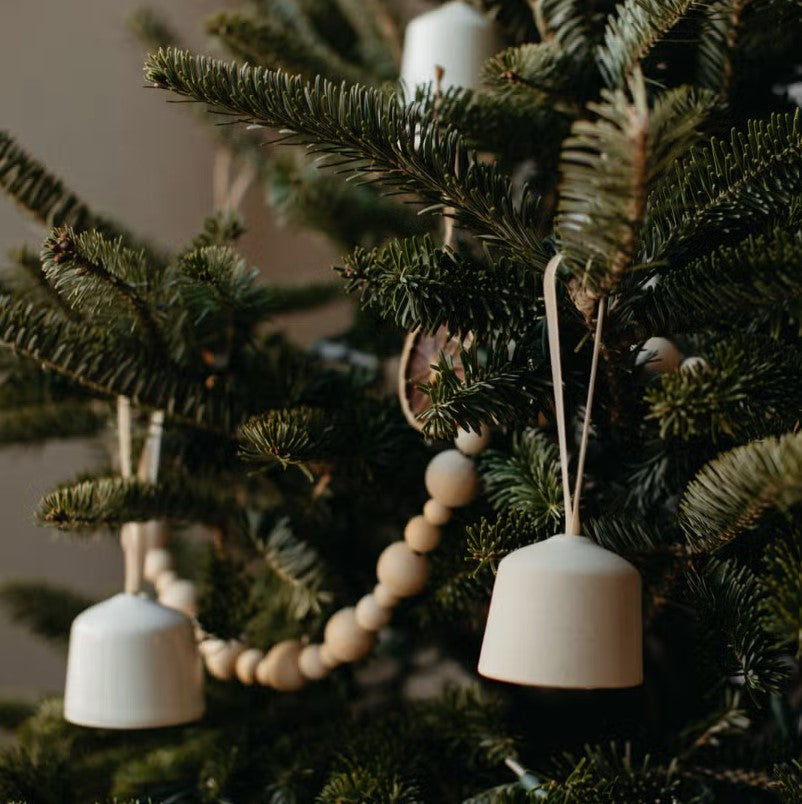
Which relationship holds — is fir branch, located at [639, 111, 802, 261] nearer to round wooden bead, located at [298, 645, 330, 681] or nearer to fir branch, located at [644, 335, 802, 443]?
fir branch, located at [644, 335, 802, 443]

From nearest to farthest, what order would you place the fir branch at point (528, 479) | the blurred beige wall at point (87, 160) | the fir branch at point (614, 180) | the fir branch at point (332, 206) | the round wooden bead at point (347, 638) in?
the fir branch at point (614, 180) → the fir branch at point (528, 479) → the round wooden bead at point (347, 638) → the fir branch at point (332, 206) → the blurred beige wall at point (87, 160)

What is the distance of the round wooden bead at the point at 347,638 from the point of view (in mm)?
491

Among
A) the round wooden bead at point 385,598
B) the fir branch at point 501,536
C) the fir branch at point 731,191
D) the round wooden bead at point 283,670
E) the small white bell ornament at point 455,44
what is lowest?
the round wooden bead at point 283,670

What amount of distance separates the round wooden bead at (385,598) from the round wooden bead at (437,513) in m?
0.04

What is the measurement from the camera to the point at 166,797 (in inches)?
19.3

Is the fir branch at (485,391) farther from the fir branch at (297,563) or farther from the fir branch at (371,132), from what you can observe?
the fir branch at (297,563)

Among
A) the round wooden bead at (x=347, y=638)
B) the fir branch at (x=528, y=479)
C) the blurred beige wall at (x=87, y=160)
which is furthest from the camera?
the blurred beige wall at (x=87, y=160)

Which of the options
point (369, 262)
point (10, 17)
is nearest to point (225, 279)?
point (369, 262)

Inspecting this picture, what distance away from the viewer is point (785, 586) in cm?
31

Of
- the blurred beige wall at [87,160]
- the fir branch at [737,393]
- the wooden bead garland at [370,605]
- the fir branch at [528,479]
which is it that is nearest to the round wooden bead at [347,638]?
the wooden bead garland at [370,605]

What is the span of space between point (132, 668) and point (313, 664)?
0.10 metres

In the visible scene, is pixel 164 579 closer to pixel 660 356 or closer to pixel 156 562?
pixel 156 562

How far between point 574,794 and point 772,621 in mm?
113

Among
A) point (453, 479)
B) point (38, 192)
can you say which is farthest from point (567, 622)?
point (38, 192)
